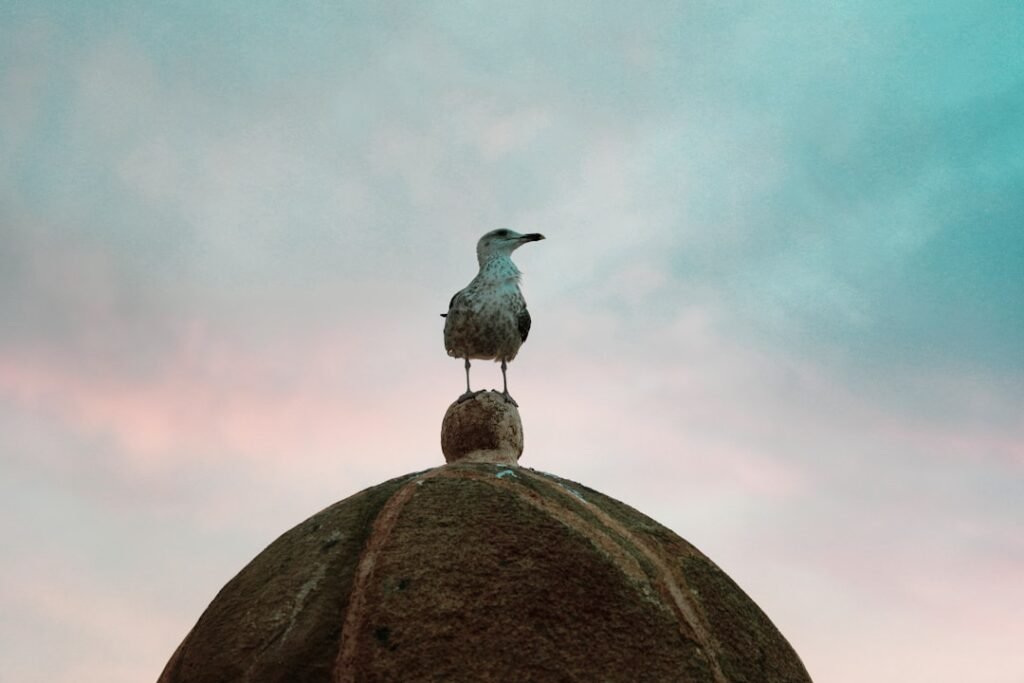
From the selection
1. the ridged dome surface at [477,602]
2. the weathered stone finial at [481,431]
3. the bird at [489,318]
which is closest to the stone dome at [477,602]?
the ridged dome surface at [477,602]

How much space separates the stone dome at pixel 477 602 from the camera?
5.94 meters

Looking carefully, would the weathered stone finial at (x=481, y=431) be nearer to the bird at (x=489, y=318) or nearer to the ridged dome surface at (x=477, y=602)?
the bird at (x=489, y=318)

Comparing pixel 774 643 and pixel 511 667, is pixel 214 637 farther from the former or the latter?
pixel 774 643

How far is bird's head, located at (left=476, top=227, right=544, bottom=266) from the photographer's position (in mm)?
10758

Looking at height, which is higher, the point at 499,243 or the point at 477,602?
the point at 499,243

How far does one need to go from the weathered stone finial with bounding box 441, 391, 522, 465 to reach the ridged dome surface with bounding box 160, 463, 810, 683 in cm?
150

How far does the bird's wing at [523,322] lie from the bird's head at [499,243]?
26.8 inches

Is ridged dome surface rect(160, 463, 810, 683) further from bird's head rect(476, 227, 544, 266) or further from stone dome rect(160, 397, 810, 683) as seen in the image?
bird's head rect(476, 227, 544, 266)

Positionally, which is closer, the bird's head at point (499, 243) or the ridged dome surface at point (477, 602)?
the ridged dome surface at point (477, 602)

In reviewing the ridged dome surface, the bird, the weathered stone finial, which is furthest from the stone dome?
the bird

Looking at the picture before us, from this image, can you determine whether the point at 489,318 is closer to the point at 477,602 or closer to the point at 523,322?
the point at 523,322

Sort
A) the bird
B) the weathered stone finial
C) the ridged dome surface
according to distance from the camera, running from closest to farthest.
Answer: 1. the ridged dome surface
2. the weathered stone finial
3. the bird

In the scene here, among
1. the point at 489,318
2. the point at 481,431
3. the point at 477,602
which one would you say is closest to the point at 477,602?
the point at 477,602

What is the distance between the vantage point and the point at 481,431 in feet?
28.5
